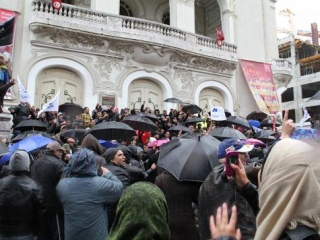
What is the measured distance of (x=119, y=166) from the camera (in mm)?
4797

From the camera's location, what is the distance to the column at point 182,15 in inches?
746

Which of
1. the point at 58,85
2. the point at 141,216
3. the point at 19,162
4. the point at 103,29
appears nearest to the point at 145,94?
the point at 103,29

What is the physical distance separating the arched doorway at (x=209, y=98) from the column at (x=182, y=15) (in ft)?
11.1

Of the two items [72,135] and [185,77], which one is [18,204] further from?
[185,77]

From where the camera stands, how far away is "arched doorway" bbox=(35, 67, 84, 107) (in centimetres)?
1519

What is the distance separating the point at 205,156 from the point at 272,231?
2539 mm

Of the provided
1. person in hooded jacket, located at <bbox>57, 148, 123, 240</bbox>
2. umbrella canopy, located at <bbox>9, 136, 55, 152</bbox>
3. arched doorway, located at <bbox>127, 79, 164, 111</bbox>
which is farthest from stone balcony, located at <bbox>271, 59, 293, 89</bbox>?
person in hooded jacket, located at <bbox>57, 148, 123, 240</bbox>

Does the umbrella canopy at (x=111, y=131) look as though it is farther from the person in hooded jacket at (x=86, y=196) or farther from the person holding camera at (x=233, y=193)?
the person holding camera at (x=233, y=193)

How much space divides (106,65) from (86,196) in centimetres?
1314

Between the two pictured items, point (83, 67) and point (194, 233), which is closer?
point (194, 233)

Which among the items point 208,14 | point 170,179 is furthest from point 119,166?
point 208,14

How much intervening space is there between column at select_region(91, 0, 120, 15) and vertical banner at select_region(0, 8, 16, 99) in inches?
151

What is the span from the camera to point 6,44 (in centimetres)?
1404

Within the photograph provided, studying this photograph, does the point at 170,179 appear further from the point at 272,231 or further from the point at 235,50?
the point at 235,50
